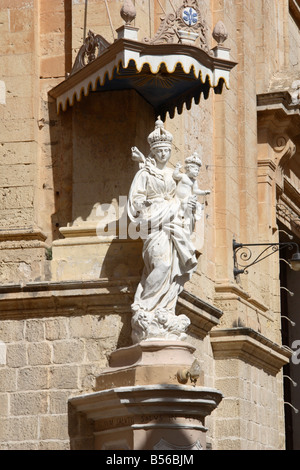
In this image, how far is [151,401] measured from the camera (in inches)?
543

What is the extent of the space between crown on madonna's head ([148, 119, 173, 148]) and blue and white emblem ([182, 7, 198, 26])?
3.73 ft

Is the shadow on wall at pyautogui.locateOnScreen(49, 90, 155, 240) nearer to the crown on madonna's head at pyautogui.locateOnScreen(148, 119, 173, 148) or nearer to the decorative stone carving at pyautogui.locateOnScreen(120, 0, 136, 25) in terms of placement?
the crown on madonna's head at pyautogui.locateOnScreen(148, 119, 173, 148)

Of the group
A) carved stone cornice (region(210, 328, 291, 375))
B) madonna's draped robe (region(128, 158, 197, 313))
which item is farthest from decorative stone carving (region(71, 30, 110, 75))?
carved stone cornice (region(210, 328, 291, 375))

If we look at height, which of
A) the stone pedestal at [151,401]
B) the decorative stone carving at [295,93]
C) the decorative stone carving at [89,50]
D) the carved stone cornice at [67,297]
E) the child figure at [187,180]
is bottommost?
the stone pedestal at [151,401]

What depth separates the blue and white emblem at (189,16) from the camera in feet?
48.4

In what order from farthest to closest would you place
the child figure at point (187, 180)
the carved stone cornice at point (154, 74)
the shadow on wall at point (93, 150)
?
the shadow on wall at point (93, 150), the child figure at point (187, 180), the carved stone cornice at point (154, 74)

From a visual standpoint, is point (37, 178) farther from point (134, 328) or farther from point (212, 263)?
point (212, 263)

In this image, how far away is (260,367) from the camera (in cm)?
1903

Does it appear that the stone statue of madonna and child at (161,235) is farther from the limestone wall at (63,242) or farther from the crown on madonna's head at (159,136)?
the limestone wall at (63,242)

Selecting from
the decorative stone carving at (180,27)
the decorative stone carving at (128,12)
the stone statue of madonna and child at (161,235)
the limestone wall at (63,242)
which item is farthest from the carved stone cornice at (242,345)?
the decorative stone carving at (128,12)

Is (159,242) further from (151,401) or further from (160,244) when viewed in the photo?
(151,401)

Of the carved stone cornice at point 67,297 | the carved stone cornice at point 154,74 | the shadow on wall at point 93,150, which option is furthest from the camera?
the shadow on wall at point 93,150

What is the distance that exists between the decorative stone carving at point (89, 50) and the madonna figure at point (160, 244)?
3.85ft

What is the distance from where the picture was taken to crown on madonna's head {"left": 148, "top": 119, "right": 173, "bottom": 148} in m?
14.7
